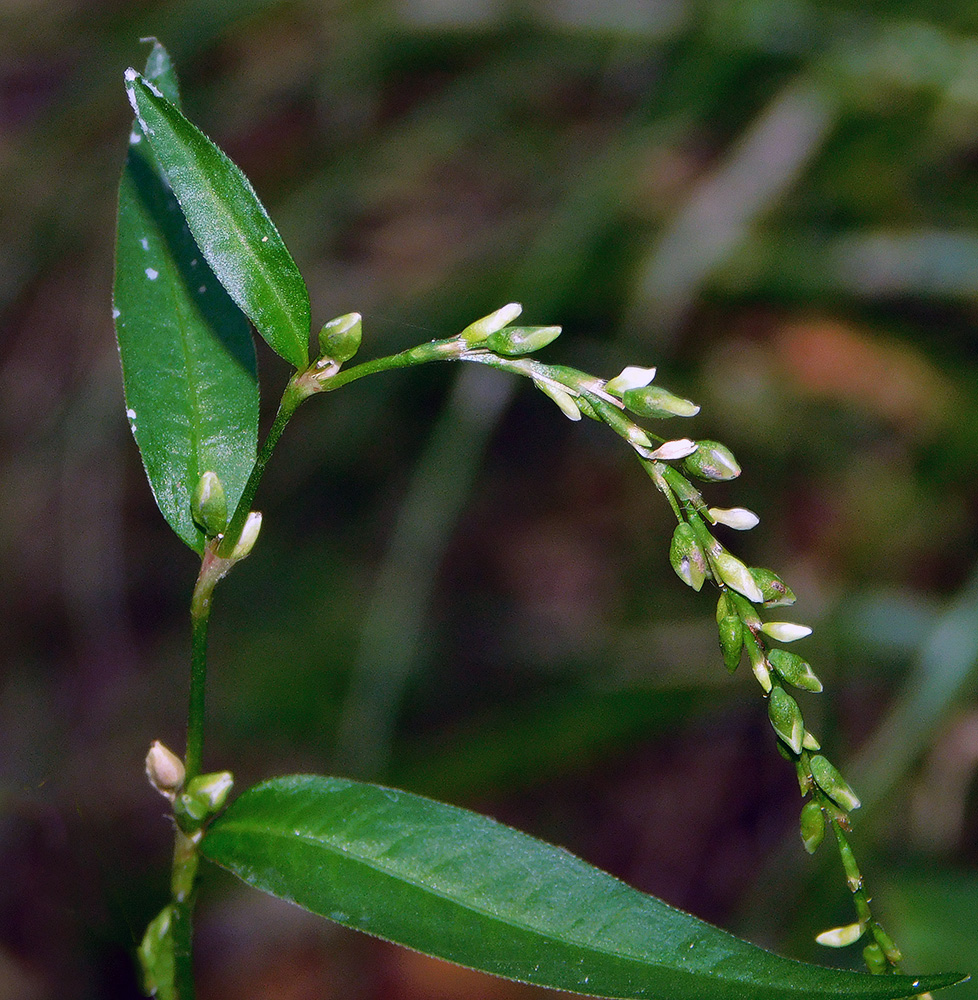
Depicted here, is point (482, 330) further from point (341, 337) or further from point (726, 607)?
point (726, 607)

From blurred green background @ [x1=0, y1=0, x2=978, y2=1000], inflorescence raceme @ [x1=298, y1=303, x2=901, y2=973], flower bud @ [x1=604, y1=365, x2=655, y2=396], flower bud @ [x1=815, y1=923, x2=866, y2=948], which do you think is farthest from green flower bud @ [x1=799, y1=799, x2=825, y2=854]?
blurred green background @ [x1=0, y1=0, x2=978, y2=1000]

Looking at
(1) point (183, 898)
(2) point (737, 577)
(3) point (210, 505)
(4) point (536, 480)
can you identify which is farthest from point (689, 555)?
(4) point (536, 480)

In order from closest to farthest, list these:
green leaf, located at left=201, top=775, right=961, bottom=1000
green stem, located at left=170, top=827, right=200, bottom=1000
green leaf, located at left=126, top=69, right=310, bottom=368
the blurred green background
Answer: green leaf, located at left=201, top=775, right=961, bottom=1000 < green leaf, located at left=126, top=69, right=310, bottom=368 < green stem, located at left=170, top=827, right=200, bottom=1000 < the blurred green background

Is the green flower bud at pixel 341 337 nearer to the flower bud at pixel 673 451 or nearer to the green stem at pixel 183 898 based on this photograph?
the flower bud at pixel 673 451

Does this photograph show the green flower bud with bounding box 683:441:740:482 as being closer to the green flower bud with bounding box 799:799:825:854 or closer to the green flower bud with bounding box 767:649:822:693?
the green flower bud with bounding box 767:649:822:693

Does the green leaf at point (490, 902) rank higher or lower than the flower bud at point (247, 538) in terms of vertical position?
lower

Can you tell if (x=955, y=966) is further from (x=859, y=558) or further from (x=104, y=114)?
(x=104, y=114)

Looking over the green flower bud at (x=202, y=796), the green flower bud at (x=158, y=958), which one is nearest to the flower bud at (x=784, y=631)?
the green flower bud at (x=202, y=796)
